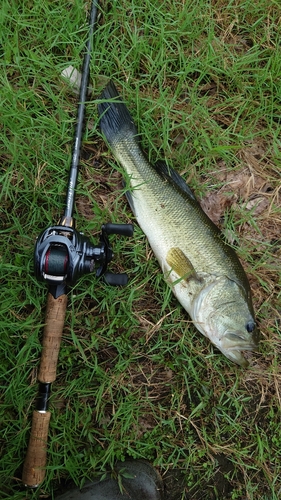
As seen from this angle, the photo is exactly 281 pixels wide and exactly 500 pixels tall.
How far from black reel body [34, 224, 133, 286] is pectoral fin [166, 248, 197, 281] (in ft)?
1.55

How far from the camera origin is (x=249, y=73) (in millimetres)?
3078

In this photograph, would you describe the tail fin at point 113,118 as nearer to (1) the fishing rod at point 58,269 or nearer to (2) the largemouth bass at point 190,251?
(2) the largemouth bass at point 190,251

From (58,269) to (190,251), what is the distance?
90cm

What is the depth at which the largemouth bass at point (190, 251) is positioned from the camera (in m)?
2.65

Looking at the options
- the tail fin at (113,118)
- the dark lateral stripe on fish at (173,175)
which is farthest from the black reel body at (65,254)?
the tail fin at (113,118)

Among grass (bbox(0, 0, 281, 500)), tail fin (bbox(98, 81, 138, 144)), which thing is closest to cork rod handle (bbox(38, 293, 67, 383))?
grass (bbox(0, 0, 281, 500))

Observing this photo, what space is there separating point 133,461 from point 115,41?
9.32 feet

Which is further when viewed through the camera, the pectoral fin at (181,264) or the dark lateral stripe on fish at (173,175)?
the dark lateral stripe on fish at (173,175)

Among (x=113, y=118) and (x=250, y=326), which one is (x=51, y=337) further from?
(x=113, y=118)

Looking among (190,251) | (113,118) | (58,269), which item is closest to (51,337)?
(58,269)

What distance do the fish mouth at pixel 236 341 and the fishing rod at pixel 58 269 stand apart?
0.79 m

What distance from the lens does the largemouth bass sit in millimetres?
2652

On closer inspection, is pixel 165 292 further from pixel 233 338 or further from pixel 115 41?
pixel 115 41

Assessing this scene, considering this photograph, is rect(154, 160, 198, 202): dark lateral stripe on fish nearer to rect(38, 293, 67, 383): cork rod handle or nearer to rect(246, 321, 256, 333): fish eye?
rect(246, 321, 256, 333): fish eye
